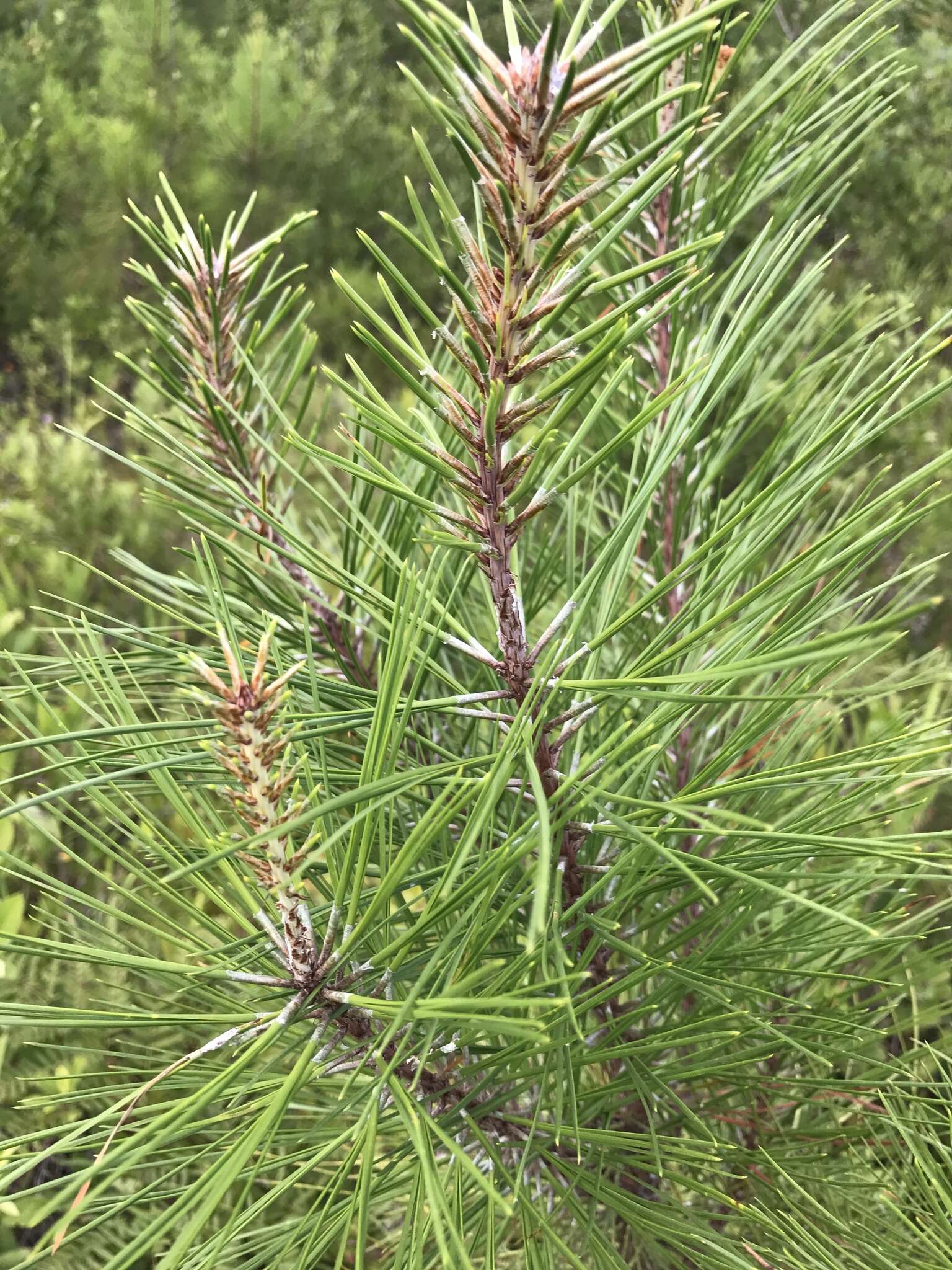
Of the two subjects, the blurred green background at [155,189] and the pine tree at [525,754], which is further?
the blurred green background at [155,189]

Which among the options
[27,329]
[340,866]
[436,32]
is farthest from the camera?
[27,329]

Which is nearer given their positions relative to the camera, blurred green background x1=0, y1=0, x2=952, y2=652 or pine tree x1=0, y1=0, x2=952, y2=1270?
pine tree x1=0, y1=0, x2=952, y2=1270

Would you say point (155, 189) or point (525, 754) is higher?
point (155, 189)

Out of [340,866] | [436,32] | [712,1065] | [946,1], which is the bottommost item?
[712,1065]

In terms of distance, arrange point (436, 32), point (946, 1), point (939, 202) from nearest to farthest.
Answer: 1. point (436, 32)
2. point (939, 202)
3. point (946, 1)

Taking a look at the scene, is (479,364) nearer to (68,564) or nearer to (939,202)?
(68,564)

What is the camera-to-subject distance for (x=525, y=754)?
9.0 inches

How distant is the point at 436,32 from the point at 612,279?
0.19ft

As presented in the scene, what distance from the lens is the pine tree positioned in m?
0.21

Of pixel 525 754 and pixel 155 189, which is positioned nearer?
pixel 525 754

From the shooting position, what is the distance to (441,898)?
8.4 inches

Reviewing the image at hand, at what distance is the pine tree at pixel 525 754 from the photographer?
0.21m

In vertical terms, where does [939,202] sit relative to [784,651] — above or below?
above

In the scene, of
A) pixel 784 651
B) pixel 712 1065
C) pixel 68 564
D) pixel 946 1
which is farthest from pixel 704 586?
pixel 946 1
